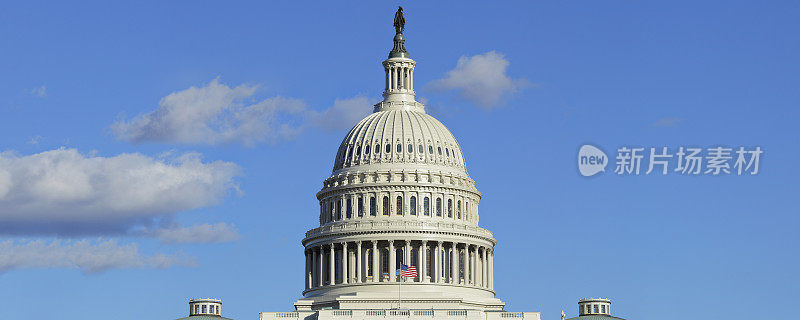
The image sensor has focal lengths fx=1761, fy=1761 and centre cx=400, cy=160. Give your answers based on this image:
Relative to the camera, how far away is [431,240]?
197 metres

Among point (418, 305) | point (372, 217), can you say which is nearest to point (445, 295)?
point (418, 305)

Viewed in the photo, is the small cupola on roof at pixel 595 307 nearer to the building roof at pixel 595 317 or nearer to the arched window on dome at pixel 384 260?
the building roof at pixel 595 317

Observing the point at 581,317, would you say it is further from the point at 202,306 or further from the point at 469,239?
the point at 202,306

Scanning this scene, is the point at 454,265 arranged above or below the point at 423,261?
below

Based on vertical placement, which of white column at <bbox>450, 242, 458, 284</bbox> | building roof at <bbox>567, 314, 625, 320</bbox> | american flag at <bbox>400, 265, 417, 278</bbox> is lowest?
building roof at <bbox>567, 314, 625, 320</bbox>

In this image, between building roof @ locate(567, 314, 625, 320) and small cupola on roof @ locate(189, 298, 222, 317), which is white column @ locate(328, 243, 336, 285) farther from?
building roof @ locate(567, 314, 625, 320)

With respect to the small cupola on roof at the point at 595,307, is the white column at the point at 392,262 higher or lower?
higher

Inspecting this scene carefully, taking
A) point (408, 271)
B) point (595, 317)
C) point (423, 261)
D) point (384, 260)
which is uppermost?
point (384, 260)

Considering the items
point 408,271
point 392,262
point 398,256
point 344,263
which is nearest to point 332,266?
point 344,263

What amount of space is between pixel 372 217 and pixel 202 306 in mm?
21594

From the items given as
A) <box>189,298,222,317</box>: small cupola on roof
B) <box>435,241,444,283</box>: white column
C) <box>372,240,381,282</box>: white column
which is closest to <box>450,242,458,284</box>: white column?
<box>435,241,444,283</box>: white column

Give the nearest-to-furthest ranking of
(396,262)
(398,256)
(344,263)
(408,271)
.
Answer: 1. (408,271)
2. (396,262)
3. (398,256)
4. (344,263)

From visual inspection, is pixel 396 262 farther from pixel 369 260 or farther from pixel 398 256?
pixel 369 260

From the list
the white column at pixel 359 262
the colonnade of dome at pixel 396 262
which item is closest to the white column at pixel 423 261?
the colonnade of dome at pixel 396 262
